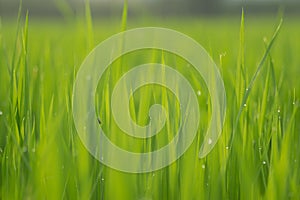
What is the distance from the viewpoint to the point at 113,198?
602mm

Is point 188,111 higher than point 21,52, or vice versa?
point 21,52

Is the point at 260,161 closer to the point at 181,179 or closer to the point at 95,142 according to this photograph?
the point at 181,179

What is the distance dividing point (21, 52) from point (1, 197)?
0.80 feet

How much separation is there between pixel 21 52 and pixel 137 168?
30cm

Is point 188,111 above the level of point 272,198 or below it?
above

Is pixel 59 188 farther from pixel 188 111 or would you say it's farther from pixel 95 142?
pixel 188 111

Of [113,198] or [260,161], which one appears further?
[260,161]

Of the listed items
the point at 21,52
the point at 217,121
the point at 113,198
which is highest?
the point at 21,52

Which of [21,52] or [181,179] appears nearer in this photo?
[181,179]

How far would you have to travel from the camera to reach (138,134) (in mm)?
679

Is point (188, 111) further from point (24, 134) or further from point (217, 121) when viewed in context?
point (24, 134)

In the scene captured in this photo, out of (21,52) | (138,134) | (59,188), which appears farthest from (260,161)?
(21,52)

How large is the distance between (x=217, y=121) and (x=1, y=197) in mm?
315

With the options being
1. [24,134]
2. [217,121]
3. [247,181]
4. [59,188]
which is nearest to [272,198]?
[247,181]
